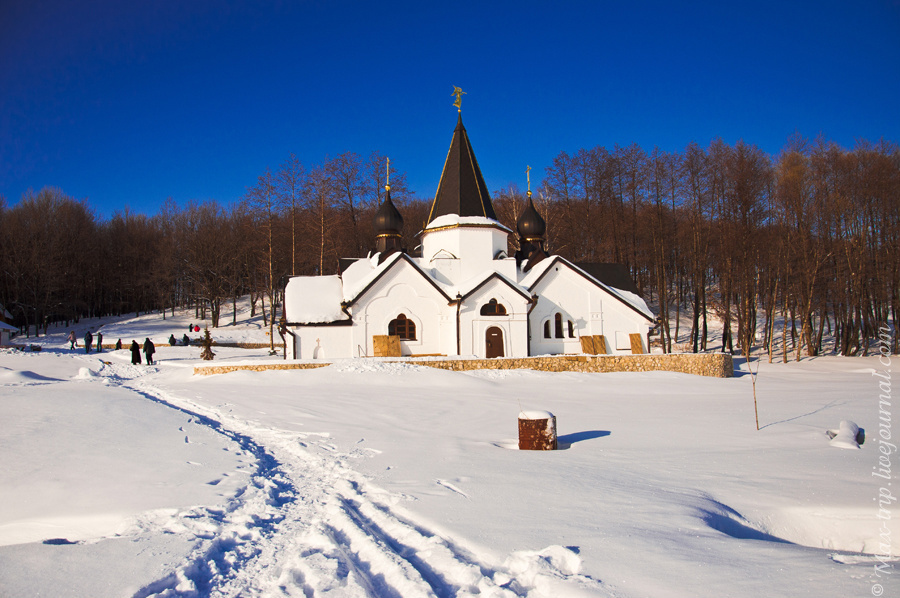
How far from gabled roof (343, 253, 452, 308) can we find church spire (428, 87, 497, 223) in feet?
14.3

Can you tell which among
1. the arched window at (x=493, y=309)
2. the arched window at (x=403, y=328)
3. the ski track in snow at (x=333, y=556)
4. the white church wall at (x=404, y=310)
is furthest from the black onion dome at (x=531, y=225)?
the ski track in snow at (x=333, y=556)

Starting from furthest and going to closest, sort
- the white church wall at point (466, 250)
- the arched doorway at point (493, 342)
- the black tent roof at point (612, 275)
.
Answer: the black tent roof at point (612, 275) < the white church wall at point (466, 250) < the arched doorway at point (493, 342)

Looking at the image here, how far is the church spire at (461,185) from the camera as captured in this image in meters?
25.3

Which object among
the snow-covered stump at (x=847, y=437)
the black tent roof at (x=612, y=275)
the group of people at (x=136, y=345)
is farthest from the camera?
the black tent roof at (x=612, y=275)

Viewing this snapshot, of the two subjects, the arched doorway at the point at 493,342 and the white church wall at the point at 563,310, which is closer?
the arched doorway at the point at 493,342

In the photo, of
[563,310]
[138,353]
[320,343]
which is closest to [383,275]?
[320,343]

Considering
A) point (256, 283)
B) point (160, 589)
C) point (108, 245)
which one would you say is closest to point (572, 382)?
point (160, 589)

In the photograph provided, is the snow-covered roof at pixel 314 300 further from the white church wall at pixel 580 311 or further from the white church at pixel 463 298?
the white church wall at pixel 580 311

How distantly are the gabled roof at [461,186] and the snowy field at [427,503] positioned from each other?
52.3ft

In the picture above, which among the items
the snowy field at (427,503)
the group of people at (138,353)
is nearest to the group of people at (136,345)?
the group of people at (138,353)

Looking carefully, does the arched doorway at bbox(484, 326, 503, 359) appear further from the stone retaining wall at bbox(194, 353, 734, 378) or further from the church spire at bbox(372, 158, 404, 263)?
the church spire at bbox(372, 158, 404, 263)

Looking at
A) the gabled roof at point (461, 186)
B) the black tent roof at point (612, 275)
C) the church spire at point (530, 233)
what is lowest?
the black tent roof at point (612, 275)

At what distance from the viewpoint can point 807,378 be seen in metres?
19.3

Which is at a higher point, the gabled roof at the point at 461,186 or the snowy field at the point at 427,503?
the gabled roof at the point at 461,186
